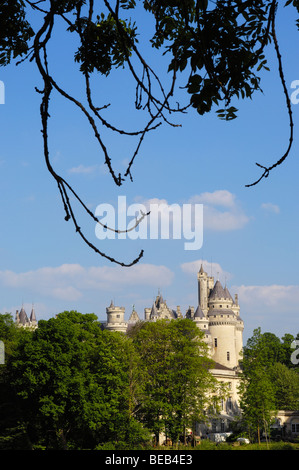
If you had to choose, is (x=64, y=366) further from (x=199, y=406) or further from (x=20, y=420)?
(x=199, y=406)

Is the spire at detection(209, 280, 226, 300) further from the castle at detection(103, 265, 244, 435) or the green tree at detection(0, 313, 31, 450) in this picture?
the green tree at detection(0, 313, 31, 450)

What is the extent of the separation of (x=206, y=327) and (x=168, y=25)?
85.2 meters

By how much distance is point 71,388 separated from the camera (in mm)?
36500

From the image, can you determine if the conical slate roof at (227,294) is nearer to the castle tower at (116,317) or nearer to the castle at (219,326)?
the castle at (219,326)

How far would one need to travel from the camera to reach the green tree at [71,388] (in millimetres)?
36250

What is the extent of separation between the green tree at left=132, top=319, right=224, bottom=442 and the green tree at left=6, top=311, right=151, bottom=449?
3221mm

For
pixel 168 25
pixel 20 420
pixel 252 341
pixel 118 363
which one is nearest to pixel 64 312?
pixel 118 363

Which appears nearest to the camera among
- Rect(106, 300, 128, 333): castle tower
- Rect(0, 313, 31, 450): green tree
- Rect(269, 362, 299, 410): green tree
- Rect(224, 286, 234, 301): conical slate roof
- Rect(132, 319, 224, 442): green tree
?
Rect(0, 313, 31, 450): green tree

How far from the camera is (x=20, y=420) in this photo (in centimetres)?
3625

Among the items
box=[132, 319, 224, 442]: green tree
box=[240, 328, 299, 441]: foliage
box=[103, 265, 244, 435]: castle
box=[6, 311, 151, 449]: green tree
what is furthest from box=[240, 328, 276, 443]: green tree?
box=[103, 265, 244, 435]: castle

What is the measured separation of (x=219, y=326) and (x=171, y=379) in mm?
46172

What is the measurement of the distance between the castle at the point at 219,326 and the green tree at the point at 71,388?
3309 cm

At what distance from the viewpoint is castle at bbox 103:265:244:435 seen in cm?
7625

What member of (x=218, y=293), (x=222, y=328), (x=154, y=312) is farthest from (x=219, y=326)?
(x=154, y=312)
